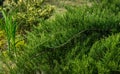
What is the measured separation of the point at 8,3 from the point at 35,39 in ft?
18.1

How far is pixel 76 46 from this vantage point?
3.47m

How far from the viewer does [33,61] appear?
3654 mm

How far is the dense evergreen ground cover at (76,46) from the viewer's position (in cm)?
319

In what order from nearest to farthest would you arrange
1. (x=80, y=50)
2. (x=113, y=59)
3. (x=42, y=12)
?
(x=113, y=59), (x=80, y=50), (x=42, y=12)

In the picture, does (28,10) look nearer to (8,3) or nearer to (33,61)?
(8,3)

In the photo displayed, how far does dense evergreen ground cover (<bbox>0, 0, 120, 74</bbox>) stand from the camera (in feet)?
10.5

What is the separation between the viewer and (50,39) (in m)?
3.56

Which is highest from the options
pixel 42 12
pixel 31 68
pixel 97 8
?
pixel 97 8

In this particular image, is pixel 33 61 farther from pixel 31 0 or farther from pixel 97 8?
pixel 31 0

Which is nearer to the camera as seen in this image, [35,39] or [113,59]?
[113,59]

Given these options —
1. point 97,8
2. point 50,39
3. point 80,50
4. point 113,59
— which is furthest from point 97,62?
point 97,8

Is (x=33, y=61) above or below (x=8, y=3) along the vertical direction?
above

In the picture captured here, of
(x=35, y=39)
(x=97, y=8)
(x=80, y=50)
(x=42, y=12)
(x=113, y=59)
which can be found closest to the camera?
(x=113, y=59)

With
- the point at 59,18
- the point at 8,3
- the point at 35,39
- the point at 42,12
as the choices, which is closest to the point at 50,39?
the point at 35,39
